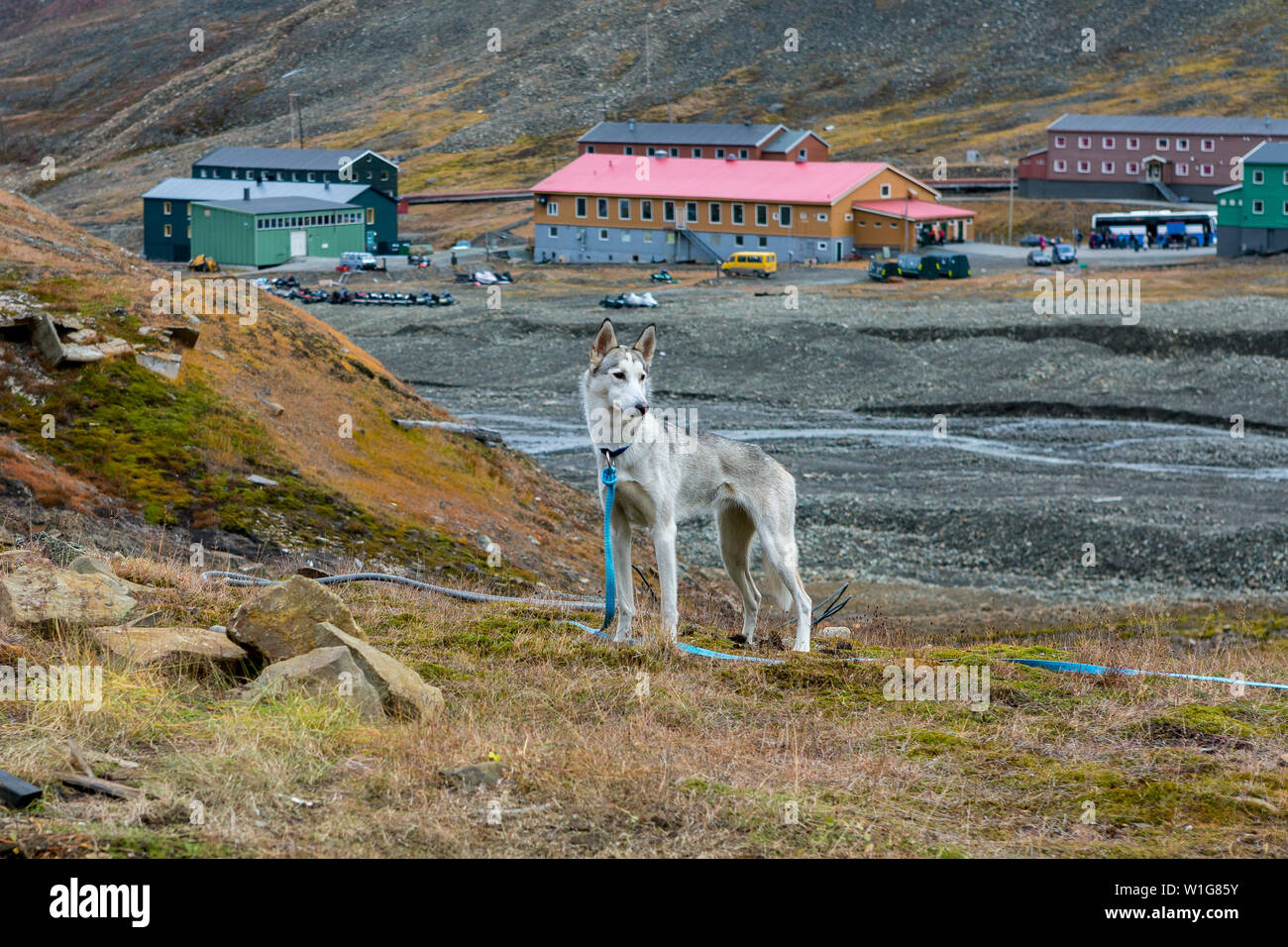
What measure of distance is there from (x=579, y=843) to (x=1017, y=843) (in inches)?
85.7

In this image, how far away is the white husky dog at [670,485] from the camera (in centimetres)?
1071

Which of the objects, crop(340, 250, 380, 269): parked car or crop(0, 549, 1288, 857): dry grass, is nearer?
crop(0, 549, 1288, 857): dry grass

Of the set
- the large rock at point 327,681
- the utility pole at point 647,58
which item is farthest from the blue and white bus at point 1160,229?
the large rock at point 327,681

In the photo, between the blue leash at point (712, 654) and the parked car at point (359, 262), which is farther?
the parked car at point (359, 262)

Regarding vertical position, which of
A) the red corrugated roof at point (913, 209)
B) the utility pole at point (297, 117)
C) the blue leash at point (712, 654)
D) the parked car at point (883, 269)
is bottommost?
the blue leash at point (712, 654)

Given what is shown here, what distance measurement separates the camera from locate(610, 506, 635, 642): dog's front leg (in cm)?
1159

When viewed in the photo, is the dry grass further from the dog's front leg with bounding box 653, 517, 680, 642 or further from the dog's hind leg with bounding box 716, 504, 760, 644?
the dog's hind leg with bounding box 716, 504, 760, 644

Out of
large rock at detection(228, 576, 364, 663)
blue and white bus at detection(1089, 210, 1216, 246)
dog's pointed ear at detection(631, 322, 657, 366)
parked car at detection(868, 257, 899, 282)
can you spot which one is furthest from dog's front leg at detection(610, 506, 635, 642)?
blue and white bus at detection(1089, 210, 1216, 246)

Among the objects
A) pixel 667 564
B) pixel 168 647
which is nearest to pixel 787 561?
pixel 667 564

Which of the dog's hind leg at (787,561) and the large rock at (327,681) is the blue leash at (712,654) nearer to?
the dog's hind leg at (787,561)

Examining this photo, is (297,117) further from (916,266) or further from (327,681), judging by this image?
(327,681)

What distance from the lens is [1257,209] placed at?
84.4 m

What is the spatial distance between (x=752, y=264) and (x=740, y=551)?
77.5 m

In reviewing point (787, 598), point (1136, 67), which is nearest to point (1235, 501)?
point (787, 598)
